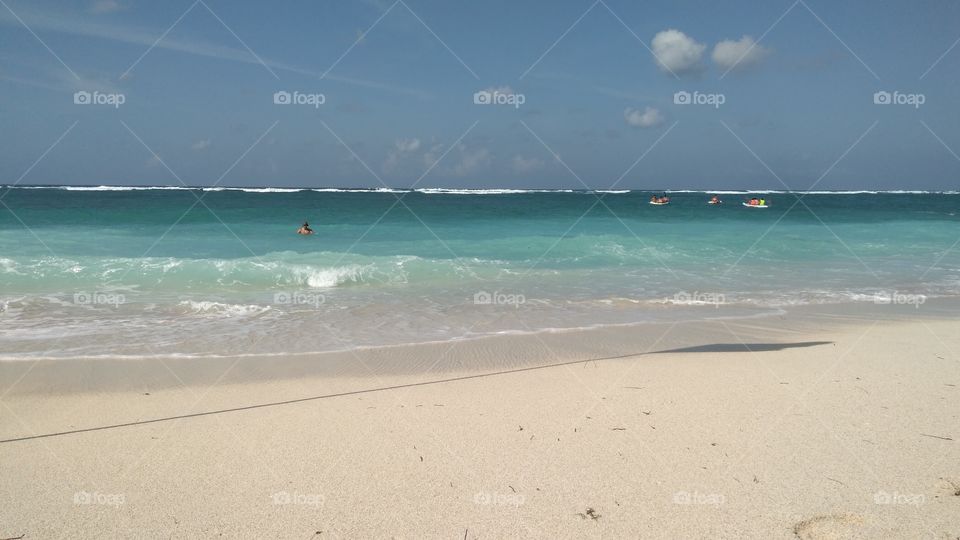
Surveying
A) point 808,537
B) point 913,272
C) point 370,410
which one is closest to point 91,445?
point 370,410

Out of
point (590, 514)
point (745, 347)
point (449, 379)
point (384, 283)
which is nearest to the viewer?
point (590, 514)

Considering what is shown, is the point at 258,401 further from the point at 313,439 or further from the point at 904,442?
the point at 904,442

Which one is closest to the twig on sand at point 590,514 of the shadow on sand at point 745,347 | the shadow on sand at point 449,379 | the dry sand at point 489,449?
the dry sand at point 489,449

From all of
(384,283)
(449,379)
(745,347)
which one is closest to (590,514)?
(449,379)

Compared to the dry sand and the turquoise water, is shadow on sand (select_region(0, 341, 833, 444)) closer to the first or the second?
the dry sand

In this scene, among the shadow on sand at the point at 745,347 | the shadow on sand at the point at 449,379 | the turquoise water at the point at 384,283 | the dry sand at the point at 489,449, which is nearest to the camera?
the dry sand at the point at 489,449

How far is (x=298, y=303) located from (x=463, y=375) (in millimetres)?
4978

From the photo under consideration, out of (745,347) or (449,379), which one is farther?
(745,347)

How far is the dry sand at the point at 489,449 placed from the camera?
2.89 m

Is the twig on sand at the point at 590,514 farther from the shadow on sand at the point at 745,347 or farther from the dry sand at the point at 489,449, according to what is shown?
the shadow on sand at the point at 745,347

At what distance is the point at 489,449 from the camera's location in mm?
3660

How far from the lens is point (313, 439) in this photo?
150 inches

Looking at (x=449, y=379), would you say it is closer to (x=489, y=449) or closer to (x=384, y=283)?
(x=489, y=449)

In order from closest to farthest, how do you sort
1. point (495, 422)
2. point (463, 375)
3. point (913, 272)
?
point (495, 422) < point (463, 375) < point (913, 272)
